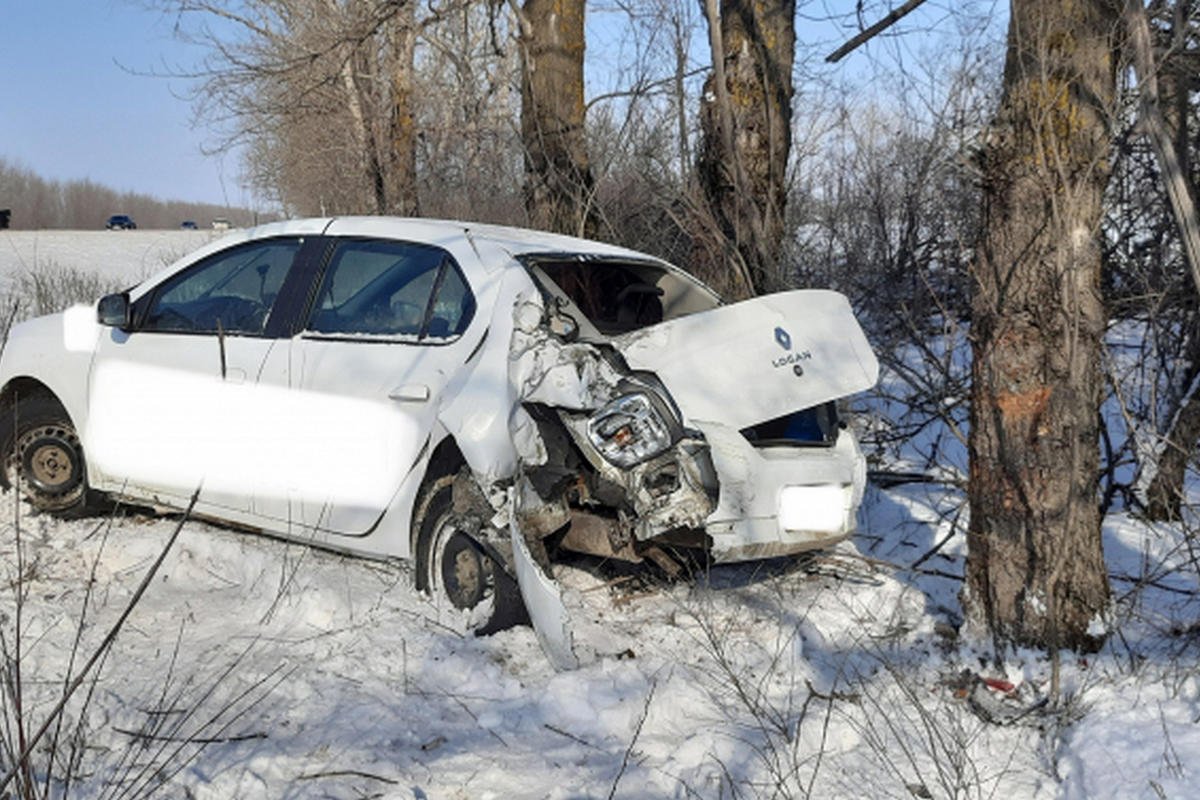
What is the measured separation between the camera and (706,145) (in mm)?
8133

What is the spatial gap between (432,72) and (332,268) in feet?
49.0

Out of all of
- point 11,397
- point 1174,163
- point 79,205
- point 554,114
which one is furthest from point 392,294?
point 79,205

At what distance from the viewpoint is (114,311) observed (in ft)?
17.0

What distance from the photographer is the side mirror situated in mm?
5172

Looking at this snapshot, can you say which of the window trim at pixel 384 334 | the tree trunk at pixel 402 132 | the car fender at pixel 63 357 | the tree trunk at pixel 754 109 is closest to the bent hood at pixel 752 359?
the window trim at pixel 384 334

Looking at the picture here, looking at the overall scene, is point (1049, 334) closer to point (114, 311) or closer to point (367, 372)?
point (367, 372)

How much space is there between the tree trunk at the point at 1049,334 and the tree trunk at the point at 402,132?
11231 millimetres

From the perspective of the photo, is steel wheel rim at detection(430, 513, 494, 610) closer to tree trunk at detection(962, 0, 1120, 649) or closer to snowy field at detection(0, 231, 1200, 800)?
snowy field at detection(0, 231, 1200, 800)

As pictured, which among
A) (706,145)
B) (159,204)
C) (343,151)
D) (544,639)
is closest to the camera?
(544,639)

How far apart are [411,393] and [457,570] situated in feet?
2.50

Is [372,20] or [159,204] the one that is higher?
[159,204]

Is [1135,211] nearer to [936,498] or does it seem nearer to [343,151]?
[936,498]

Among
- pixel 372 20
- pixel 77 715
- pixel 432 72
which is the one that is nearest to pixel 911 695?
pixel 77 715

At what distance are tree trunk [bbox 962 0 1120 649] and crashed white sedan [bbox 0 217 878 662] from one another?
0.63 m
